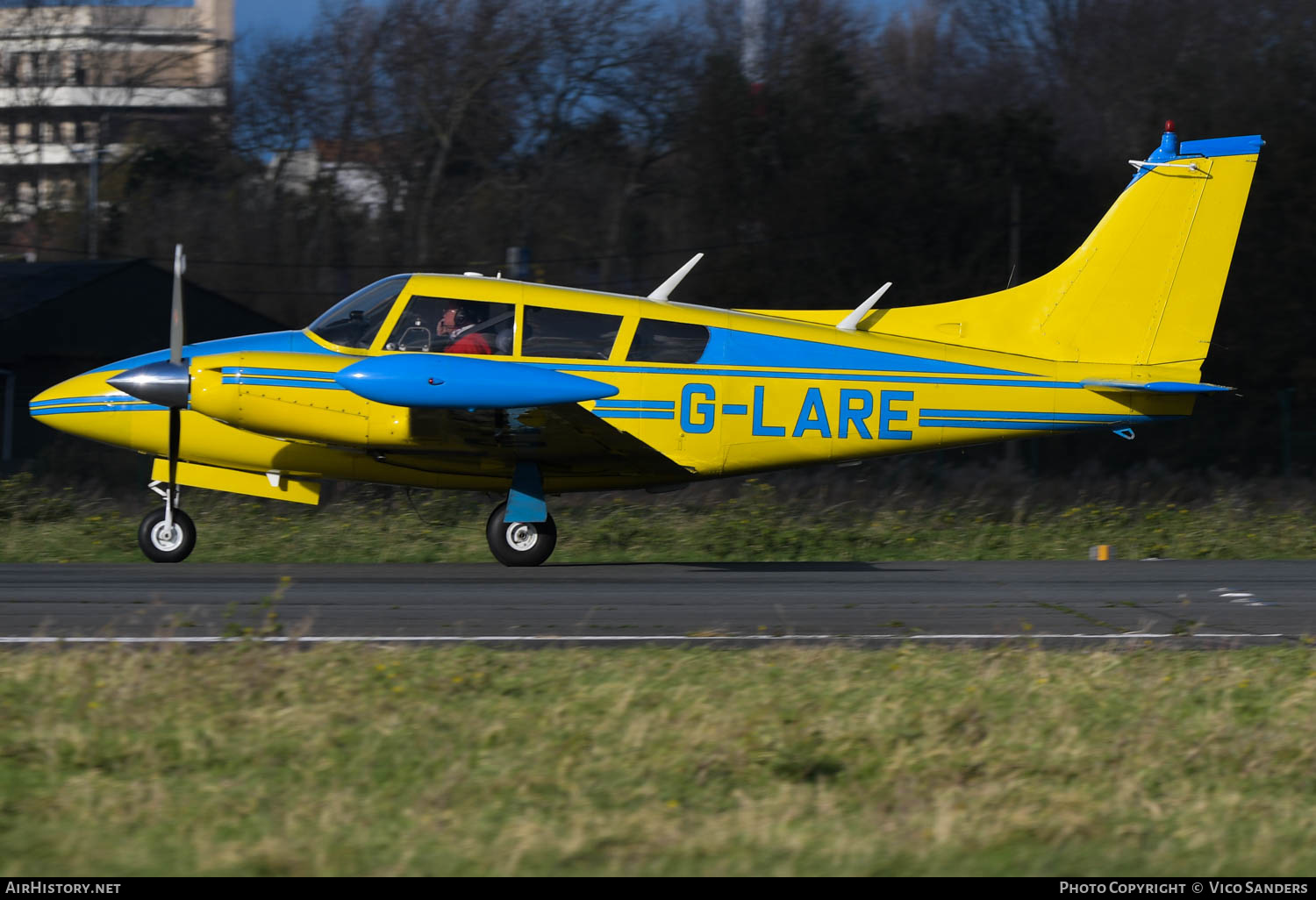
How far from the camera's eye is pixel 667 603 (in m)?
9.25

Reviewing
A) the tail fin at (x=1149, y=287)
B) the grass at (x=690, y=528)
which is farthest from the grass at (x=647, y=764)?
the grass at (x=690, y=528)

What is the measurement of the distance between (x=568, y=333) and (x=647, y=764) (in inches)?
258

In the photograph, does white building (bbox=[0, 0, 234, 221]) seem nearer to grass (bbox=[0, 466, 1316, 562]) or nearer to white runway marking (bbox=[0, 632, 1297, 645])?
grass (bbox=[0, 466, 1316, 562])

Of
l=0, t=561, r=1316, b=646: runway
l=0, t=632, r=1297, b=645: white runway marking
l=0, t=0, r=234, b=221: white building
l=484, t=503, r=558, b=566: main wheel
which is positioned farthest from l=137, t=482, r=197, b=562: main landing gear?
l=0, t=0, r=234, b=221: white building

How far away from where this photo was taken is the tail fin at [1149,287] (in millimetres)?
12008

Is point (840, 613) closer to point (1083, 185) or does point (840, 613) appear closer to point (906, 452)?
point (906, 452)

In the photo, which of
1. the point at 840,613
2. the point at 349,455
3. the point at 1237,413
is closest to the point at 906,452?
the point at 840,613

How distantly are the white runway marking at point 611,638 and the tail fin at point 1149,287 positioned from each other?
4422 millimetres

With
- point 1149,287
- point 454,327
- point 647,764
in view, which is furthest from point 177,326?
point 1149,287

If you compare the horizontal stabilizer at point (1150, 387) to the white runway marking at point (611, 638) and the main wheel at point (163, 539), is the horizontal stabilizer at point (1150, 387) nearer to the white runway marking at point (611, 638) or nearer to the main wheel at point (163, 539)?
the white runway marking at point (611, 638)

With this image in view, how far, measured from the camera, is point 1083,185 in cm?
3148

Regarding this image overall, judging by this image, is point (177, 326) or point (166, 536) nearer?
point (177, 326)

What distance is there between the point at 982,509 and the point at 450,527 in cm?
664

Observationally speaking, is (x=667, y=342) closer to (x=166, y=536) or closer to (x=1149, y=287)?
(x=1149, y=287)
